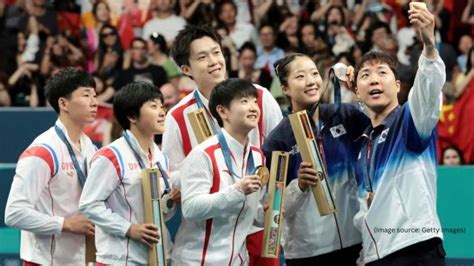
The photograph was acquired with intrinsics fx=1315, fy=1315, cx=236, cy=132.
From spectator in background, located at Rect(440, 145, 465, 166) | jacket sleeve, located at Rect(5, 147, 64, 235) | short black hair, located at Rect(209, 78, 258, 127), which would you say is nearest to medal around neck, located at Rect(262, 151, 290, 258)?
short black hair, located at Rect(209, 78, 258, 127)

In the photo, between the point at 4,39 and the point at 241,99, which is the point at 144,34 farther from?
the point at 241,99

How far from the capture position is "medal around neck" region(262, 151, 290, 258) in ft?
25.1

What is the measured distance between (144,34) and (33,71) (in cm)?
136

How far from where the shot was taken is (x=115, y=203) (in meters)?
7.75

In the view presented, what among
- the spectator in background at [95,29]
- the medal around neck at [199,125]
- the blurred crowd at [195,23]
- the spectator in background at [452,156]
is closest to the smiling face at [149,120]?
the medal around neck at [199,125]

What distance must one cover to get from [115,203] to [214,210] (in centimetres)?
63

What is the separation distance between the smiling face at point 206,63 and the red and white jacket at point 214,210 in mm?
682

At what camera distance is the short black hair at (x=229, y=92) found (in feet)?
25.5

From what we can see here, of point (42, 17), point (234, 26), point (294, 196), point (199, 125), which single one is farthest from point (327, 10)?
point (294, 196)

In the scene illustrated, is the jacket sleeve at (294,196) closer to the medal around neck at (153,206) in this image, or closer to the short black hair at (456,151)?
the medal around neck at (153,206)

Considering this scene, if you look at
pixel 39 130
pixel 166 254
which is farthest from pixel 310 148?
pixel 39 130

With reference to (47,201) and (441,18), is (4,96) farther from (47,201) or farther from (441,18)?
(47,201)

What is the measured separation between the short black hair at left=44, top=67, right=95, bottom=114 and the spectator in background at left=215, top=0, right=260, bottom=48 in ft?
22.4

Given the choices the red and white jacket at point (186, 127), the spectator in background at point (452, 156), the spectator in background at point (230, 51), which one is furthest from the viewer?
the spectator in background at point (230, 51)
